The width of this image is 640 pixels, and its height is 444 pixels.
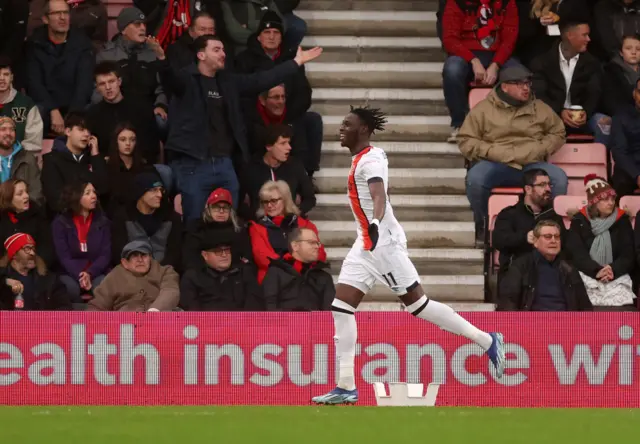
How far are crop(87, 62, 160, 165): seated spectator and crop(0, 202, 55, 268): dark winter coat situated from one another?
1185 millimetres

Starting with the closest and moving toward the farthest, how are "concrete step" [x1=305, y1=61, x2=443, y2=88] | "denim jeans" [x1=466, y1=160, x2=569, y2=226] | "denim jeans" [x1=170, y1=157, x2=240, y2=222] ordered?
"denim jeans" [x1=170, y1=157, x2=240, y2=222], "denim jeans" [x1=466, y1=160, x2=569, y2=226], "concrete step" [x1=305, y1=61, x2=443, y2=88]

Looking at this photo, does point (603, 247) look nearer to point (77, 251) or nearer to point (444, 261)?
point (444, 261)

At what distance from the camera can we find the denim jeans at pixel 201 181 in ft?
48.6

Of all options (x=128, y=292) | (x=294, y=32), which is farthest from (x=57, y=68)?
(x=128, y=292)

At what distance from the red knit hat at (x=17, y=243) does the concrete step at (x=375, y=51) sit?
4.69 meters

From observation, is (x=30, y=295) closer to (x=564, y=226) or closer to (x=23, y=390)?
(x=23, y=390)

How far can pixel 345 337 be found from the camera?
11094 mm

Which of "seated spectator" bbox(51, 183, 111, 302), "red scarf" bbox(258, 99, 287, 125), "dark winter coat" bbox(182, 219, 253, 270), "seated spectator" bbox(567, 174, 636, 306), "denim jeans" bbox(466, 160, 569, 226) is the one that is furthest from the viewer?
"red scarf" bbox(258, 99, 287, 125)

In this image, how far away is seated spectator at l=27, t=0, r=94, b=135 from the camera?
51.4 feet

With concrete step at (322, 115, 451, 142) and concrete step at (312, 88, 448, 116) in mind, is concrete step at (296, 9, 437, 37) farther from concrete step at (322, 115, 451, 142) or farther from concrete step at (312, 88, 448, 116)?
concrete step at (322, 115, 451, 142)

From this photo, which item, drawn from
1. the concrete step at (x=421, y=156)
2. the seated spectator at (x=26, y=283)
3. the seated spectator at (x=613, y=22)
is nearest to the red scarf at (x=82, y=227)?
the seated spectator at (x=26, y=283)

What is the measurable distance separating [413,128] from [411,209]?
1147 mm

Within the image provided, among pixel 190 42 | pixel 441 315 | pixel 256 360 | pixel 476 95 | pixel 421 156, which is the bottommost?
pixel 256 360

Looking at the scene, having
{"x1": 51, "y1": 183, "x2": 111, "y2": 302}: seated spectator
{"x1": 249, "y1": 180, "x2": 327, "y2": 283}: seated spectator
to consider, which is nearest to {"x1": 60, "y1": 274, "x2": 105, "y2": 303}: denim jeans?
{"x1": 51, "y1": 183, "x2": 111, "y2": 302}: seated spectator
